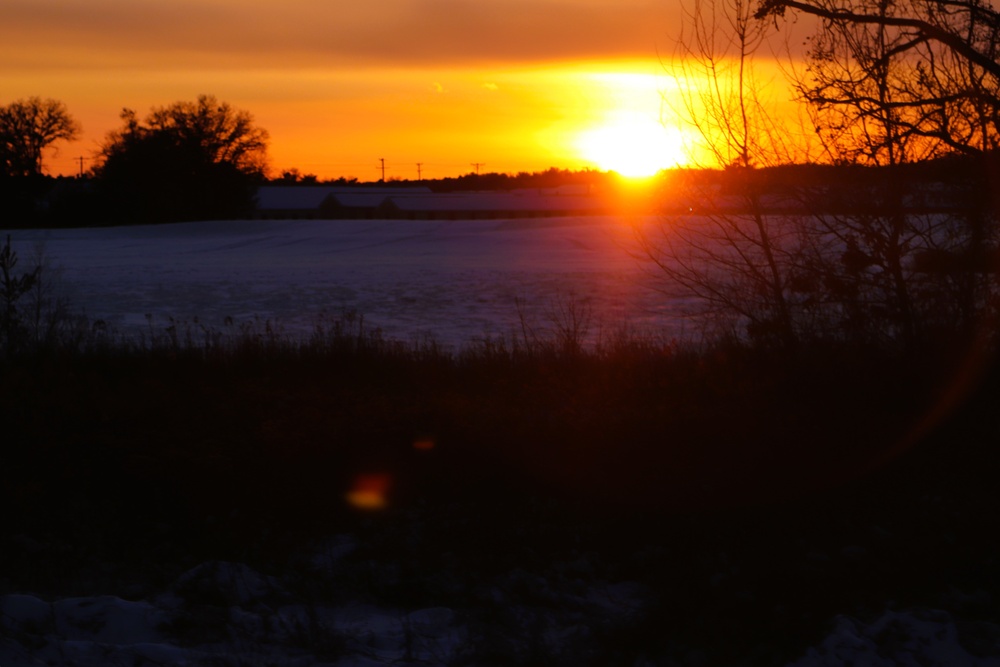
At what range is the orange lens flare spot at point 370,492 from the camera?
726 cm

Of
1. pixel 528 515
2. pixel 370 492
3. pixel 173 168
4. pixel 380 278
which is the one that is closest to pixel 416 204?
pixel 173 168

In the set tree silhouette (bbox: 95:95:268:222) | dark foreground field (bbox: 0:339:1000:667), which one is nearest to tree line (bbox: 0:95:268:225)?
tree silhouette (bbox: 95:95:268:222)

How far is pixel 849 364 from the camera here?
366 inches

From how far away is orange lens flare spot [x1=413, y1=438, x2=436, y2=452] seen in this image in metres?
7.90

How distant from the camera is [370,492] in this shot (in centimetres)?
741

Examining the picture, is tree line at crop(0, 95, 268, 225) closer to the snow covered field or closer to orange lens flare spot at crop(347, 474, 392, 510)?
the snow covered field

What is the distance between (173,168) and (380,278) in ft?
170

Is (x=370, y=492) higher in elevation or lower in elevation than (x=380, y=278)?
higher

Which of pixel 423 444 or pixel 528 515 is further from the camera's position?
pixel 423 444

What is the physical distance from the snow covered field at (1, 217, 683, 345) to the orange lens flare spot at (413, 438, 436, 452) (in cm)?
740

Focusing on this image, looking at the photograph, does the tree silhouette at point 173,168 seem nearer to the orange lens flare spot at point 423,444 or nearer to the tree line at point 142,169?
the tree line at point 142,169

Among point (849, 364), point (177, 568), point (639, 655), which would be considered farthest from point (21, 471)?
point (849, 364)

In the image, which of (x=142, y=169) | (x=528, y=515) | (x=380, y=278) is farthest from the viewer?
(x=142, y=169)

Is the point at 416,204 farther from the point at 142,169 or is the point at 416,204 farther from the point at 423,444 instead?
the point at 423,444
